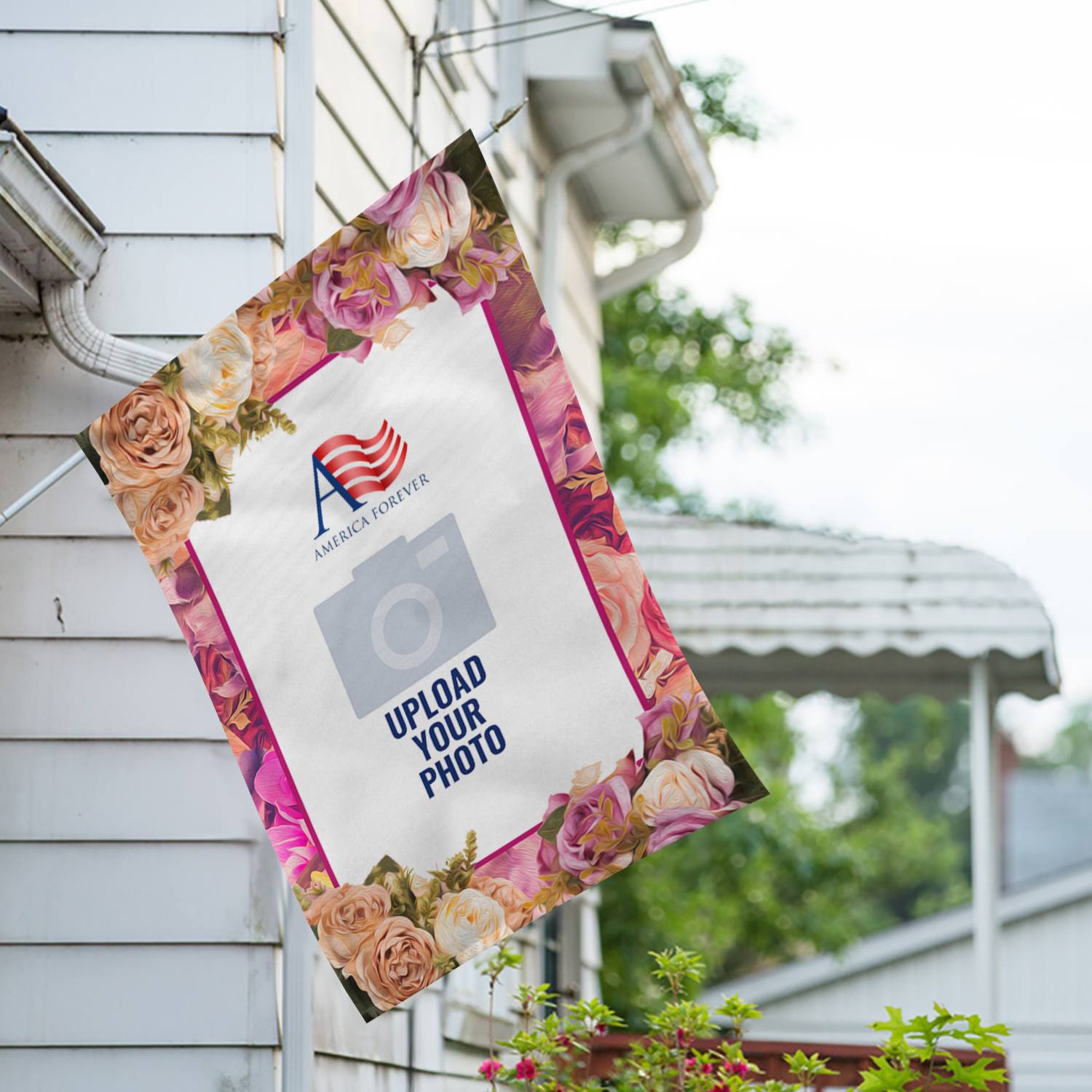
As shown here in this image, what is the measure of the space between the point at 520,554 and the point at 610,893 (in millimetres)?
10604

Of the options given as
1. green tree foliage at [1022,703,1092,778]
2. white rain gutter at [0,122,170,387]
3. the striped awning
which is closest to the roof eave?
white rain gutter at [0,122,170,387]

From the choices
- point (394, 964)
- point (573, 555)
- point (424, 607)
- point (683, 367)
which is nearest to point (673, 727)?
point (573, 555)

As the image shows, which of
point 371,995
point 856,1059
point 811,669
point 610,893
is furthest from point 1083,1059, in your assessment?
point 371,995

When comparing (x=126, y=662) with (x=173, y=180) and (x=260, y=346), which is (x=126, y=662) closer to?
(x=260, y=346)

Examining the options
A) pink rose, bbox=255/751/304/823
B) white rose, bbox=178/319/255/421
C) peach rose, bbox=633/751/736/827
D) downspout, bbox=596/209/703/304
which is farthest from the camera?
downspout, bbox=596/209/703/304

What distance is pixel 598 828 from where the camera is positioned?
2.89 m

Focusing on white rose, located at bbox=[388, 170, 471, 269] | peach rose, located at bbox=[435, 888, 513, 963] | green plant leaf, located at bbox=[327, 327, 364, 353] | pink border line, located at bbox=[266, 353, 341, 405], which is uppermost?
white rose, located at bbox=[388, 170, 471, 269]

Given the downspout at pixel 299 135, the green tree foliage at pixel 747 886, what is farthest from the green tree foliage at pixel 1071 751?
the downspout at pixel 299 135

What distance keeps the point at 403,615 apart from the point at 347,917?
0.58 meters

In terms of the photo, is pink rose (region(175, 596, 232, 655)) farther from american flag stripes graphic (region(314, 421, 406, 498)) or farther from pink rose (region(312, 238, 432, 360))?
pink rose (region(312, 238, 432, 360))

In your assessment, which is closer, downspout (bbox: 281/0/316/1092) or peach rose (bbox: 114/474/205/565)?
peach rose (bbox: 114/474/205/565)

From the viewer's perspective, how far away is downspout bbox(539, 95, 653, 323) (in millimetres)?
6941

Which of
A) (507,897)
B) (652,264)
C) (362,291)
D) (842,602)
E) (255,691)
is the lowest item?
(507,897)

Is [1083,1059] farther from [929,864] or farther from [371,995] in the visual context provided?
[929,864]
